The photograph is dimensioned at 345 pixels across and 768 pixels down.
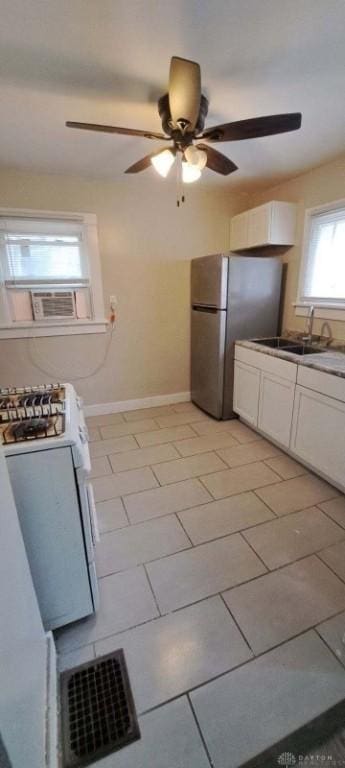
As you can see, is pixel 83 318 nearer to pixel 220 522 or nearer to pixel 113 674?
pixel 220 522

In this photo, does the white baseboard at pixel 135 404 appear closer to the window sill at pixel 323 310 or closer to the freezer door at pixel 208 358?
the freezer door at pixel 208 358

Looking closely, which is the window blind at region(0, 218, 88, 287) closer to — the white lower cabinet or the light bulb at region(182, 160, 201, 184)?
the light bulb at region(182, 160, 201, 184)

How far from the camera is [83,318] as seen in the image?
317cm

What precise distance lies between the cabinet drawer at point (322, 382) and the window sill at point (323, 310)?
0.75 meters

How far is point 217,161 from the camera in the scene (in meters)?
1.82

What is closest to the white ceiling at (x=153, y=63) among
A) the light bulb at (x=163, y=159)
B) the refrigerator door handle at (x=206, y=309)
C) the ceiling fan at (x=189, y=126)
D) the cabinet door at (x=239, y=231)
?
the ceiling fan at (x=189, y=126)

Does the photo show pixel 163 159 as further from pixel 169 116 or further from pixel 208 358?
pixel 208 358

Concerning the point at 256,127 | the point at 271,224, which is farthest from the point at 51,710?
the point at 271,224

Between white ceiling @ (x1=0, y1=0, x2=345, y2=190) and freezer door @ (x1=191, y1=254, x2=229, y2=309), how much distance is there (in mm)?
865

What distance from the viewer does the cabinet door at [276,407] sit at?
239 centimetres

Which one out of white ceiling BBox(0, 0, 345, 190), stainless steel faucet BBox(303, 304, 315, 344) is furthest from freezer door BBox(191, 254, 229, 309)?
white ceiling BBox(0, 0, 345, 190)

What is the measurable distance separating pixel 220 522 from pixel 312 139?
2.64m

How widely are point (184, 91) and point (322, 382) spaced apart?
1712 mm

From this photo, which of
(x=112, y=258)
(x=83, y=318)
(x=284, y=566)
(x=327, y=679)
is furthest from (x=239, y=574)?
(x=112, y=258)
